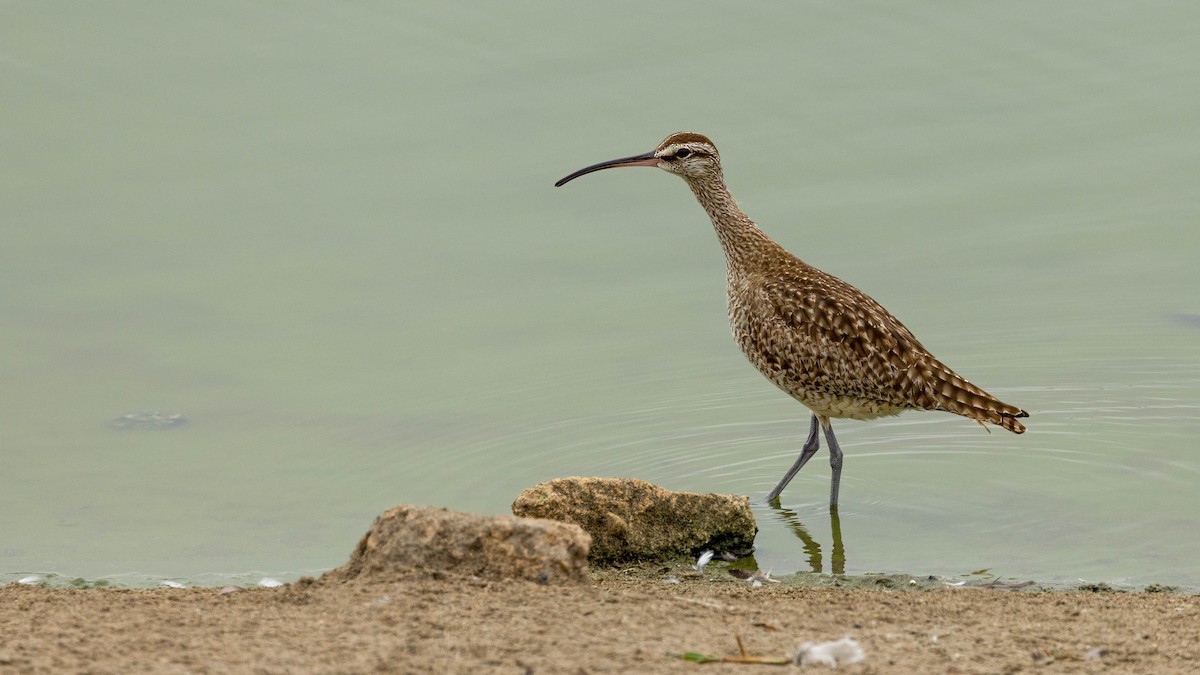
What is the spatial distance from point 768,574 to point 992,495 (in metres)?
1.75

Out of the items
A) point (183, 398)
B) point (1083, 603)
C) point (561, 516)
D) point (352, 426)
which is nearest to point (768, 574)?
point (561, 516)

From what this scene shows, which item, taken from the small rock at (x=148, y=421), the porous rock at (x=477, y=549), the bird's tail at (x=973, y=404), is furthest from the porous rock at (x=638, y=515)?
the small rock at (x=148, y=421)

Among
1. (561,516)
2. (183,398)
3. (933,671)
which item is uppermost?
(183,398)

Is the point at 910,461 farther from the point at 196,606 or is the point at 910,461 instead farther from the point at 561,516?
the point at 196,606

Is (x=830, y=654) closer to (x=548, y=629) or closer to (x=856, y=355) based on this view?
(x=548, y=629)

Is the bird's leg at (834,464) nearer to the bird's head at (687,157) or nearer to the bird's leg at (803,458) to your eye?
the bird's leg at (803,458)

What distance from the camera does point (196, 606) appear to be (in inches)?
243

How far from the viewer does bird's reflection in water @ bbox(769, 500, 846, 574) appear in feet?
26.1

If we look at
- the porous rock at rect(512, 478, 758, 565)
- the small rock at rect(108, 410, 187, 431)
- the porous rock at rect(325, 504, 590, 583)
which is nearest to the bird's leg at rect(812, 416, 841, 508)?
the porous rock at rect(512, 478, 758, 565)

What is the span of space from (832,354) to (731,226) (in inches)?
50.0

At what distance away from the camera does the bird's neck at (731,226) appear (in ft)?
31.2

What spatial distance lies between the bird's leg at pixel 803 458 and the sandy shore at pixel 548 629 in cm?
A: 227

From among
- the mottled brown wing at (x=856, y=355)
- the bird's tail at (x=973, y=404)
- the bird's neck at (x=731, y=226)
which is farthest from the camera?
the bird's neck at (x=731, y=226)

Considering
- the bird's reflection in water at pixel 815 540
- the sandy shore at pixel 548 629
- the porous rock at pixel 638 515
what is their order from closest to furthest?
the sandy shore at pixel 548 629 < the porous rock at pixel 638 515 < the bird's reflection in water at pixel 815 540
